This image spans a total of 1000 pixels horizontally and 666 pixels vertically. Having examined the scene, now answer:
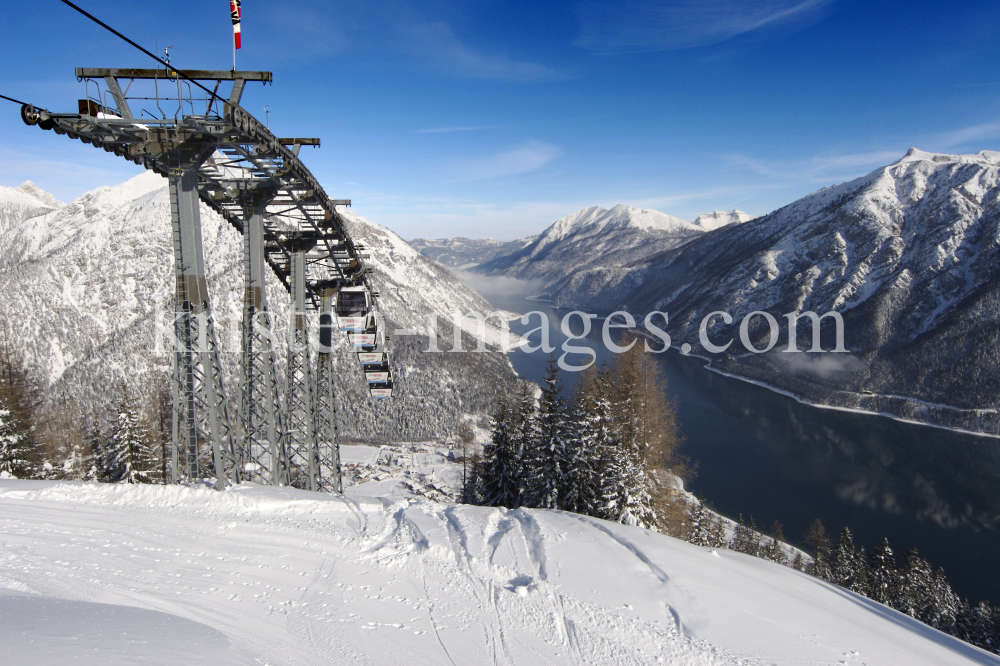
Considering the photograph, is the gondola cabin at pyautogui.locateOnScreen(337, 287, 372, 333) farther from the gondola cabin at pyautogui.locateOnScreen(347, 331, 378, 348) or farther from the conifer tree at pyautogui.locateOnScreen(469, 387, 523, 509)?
the conifer tree at pyautogui.locateOnScreen(469, 387, 523, 509)

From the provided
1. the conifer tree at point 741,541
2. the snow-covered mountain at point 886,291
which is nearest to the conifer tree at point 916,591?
the conifer tree at point 741,541

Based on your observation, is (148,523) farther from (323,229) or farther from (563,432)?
(563,432)

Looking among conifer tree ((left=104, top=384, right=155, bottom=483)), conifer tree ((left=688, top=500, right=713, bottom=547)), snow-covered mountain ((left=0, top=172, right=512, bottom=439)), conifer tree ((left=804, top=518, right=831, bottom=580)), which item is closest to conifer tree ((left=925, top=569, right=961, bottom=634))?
conifer tree ((left=804, top=518, right=831, bottom=580))

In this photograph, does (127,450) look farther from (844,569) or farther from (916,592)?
(916,592)

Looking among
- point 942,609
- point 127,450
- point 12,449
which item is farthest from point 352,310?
point 942,609

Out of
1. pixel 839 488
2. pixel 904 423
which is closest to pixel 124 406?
pixel 839 488
